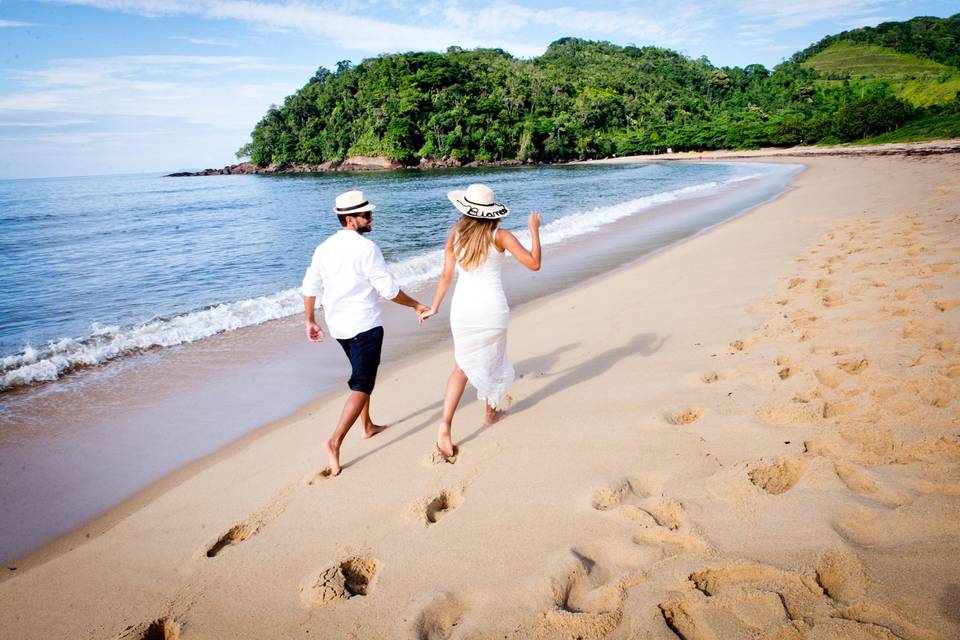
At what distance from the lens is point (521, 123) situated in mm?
91875

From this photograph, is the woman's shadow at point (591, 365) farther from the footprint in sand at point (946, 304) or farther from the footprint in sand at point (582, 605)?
the footprint in sand at point (946, 304)

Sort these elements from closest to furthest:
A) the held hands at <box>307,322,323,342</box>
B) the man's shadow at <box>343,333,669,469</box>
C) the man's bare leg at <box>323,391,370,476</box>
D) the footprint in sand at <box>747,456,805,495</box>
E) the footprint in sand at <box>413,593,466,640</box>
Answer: the footprint in sand at <box>413,593,466,640</box> < the footprint in sand at <box>747,456,805,495</box> < the man's bare leg at <box>323,391,370,476</box> < the held hands at <box>307,322,323,342</box> < the man's shadow at <box>343,333,669,469</box>

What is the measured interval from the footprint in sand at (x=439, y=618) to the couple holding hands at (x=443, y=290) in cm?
136

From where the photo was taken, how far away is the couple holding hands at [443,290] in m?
3.41

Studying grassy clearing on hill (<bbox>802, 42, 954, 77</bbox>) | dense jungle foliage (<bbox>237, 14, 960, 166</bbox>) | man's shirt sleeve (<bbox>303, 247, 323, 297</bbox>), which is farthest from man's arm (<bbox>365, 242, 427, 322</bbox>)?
grassy clearing on hill (<bbox>802, 42, 954, 77</bbox>)

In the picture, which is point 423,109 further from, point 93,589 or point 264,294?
point 93,589

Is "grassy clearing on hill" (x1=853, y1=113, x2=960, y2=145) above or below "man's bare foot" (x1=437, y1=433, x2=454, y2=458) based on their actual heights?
above

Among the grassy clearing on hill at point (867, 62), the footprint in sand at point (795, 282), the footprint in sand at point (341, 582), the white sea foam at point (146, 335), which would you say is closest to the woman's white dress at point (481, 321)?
the footprint in sand at point (341, 582)

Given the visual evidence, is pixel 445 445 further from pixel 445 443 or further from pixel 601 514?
pixel 601 514

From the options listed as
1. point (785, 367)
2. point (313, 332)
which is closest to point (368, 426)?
point (313, 332)

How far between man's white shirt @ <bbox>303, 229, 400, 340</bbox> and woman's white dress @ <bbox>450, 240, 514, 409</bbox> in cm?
49

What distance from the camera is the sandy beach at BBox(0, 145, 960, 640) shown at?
198cm

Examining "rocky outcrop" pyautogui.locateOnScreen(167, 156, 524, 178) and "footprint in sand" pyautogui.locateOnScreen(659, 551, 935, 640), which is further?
"rocky outcrop" pyautogui.locateOnScreen(167, 156, 524, 178)

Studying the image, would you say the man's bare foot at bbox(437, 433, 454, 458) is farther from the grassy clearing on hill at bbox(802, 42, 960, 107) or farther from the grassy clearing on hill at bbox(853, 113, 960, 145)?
the grassy clearing on hill at bbox(802, 42, 960, 107)
